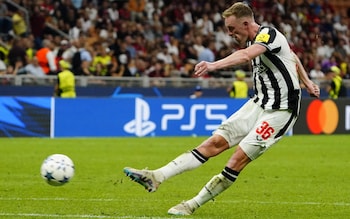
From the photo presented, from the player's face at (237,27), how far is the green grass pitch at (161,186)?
1.79 meters

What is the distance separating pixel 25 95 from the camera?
2430 centimetres

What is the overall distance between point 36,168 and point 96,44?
13.0 meters

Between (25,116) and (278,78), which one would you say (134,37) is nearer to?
(25,116)

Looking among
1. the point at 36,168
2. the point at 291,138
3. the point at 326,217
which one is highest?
the point at 326,217

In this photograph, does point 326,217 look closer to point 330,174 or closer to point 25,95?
point 330,174

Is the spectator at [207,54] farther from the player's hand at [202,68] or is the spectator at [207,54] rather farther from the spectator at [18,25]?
the player's hand at [202,68]

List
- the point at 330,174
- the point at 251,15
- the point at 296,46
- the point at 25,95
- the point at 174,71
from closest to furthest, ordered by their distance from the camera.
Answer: the point at 251,15 → the point at 330,174 → the point at 25,95 → the point at 174,71 → the point at 296,46

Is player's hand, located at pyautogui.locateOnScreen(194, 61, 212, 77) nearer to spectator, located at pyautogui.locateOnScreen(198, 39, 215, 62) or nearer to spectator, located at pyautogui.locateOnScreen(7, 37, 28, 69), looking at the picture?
spectator, located at pyautogui.locateOnScreen(7, 37, 28, 69)

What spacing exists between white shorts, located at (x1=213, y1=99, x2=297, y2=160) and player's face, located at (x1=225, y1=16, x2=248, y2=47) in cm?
71

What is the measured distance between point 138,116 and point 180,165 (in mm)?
15069

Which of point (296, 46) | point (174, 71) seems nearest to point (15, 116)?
point (174, 71)

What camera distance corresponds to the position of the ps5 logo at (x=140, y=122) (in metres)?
24.1

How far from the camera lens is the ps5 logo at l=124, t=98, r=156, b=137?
79.2ft

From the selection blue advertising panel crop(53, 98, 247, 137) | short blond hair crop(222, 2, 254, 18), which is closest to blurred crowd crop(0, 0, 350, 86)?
blue advertising panel crop(53, 98, 247, 137)
